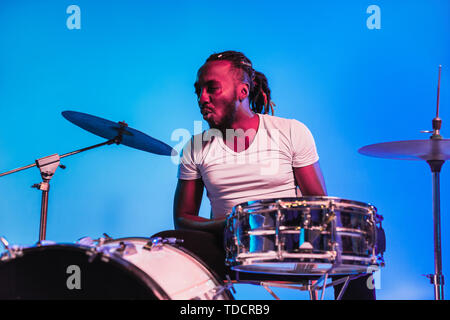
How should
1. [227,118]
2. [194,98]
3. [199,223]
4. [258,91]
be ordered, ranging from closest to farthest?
[199,223] → [227,118] → [258,91] → [194,98]

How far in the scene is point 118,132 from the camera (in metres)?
2.20

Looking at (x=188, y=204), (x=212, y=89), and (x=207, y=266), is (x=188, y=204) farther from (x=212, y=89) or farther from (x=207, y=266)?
(x=207, y=266)

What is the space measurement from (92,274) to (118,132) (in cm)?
102

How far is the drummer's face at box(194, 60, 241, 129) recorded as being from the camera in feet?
7.06

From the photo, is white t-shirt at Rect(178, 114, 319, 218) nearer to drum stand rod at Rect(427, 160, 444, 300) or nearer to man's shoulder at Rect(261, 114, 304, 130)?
man's shoulder at Rect(261, 114, 304, 130)

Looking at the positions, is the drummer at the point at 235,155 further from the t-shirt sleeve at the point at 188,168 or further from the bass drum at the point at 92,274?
the bass drum at the point at 92,274

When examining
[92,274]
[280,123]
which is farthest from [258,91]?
[92,274]

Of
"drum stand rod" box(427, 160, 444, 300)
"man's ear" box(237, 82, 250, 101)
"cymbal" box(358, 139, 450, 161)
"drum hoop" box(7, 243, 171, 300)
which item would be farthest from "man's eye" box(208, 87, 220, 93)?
"drum stand rod" box(427, 160, 444, 300)

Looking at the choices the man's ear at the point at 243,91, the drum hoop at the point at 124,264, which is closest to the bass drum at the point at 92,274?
the drum hoop at the point at 124,264

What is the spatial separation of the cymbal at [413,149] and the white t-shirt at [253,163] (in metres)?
0.59

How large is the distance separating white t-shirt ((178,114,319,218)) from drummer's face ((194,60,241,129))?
10 cm

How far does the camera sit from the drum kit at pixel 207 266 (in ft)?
4.01

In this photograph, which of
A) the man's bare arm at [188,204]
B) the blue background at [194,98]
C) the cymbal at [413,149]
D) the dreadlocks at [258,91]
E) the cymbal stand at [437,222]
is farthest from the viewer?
the blue background at [194,98]
